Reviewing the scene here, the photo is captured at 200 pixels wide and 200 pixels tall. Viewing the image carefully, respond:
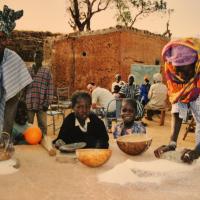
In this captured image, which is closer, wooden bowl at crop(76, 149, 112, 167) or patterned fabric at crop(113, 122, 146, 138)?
wooden bowl at crop(76, 149, 112, 167)

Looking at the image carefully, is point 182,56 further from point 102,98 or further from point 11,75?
point 102,98

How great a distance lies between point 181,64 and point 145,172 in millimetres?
876

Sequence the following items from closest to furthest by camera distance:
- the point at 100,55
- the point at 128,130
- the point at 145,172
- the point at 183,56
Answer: the point at 145,172, the point at 183,56, the point at 128,130, the point at 100,55

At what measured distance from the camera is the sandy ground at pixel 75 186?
65.0 inches

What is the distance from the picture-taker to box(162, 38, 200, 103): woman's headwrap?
A: 247cm

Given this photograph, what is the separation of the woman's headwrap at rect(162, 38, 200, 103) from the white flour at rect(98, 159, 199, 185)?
2.20 ft

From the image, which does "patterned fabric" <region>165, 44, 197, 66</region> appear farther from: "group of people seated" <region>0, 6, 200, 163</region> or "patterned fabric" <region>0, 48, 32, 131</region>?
"patterned fabric" <region>0, 48, 32, 131</region>

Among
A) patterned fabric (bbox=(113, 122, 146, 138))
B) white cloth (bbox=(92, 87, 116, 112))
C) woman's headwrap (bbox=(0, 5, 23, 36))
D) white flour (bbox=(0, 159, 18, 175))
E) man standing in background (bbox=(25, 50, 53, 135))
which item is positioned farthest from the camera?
white cloth (bbox=(92, 87, 116, 112))

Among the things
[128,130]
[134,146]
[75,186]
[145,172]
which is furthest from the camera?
→ [128,130]

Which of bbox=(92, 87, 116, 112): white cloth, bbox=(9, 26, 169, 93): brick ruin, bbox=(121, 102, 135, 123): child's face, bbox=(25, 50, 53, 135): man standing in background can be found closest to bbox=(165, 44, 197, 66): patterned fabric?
bbox=(121, 102, 135, 123): child's face

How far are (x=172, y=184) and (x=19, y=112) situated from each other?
2939 millimetres

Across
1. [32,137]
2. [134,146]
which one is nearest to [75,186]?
[134,146]

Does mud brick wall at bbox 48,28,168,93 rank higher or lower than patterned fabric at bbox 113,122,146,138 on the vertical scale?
higher

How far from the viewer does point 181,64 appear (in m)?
2.48
